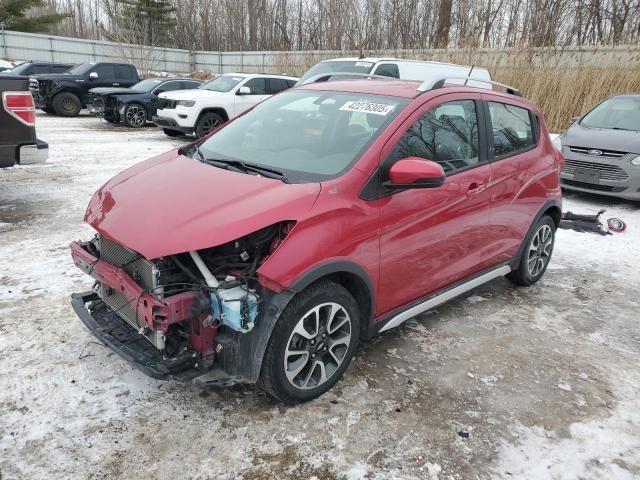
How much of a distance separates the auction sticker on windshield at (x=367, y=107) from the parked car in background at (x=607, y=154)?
559 cm

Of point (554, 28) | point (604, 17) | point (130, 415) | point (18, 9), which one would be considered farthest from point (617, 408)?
point (18, 9)

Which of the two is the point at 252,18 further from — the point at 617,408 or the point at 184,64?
the point at 617,408

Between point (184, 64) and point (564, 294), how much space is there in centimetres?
3856

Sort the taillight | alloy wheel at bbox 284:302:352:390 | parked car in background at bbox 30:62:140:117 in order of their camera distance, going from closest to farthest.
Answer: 1. alloy wheel at bbox 284:302:352:390
2. the taillight
3. parked car in background at bbox 30:62:140:117

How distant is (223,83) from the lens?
13680 mm

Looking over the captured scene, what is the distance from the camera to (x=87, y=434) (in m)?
2.65

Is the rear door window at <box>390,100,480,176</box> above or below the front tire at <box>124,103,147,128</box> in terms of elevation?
above

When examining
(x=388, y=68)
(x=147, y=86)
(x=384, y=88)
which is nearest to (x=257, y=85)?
(x=147, y=86)

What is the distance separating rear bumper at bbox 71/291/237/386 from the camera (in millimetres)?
2627

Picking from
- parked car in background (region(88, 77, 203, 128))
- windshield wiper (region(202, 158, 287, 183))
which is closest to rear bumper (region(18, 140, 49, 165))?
windshield wiper (region(202, 158, 287, 183))

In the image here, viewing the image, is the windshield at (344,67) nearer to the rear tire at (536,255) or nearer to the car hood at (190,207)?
the rear tire at (536,255)

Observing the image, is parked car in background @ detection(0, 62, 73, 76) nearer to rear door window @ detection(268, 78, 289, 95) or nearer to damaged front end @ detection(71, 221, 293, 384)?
rear door window @ detection(268, 78, 289, 95)

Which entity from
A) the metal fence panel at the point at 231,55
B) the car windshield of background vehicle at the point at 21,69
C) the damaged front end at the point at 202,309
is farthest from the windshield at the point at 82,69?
the damaged front end at the point at 202,309

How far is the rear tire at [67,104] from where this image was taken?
1691 centimetres
